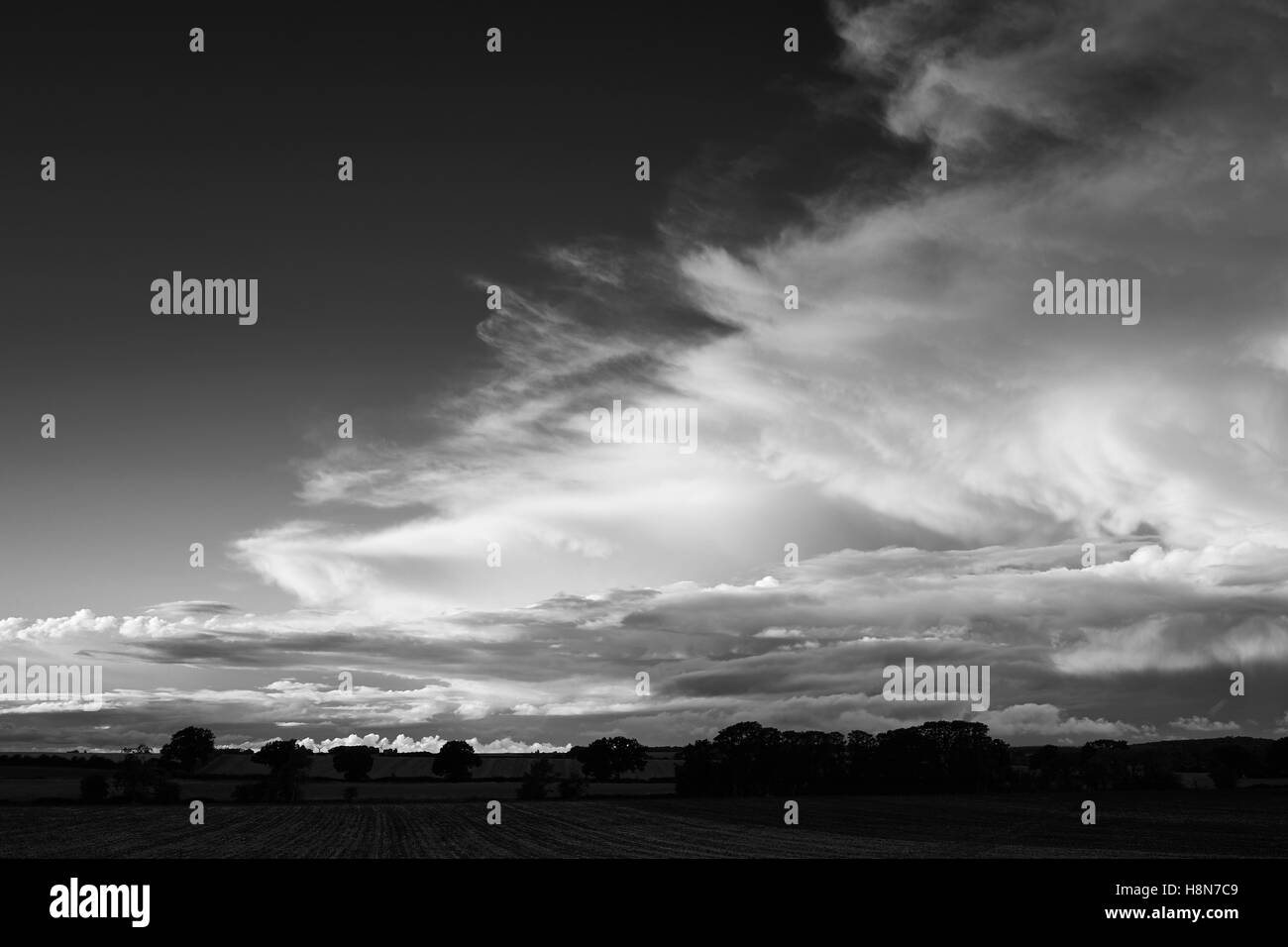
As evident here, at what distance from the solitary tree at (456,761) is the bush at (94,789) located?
56191 millimetres

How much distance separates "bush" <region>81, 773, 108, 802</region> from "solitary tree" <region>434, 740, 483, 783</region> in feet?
184

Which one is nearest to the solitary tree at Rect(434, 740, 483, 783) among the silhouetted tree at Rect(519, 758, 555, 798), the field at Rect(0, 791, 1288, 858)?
the silhouetted tree at Rect(519, 758, 555, 798)

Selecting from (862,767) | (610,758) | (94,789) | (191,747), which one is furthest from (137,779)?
(862,767)

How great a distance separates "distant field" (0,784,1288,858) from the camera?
207 ft

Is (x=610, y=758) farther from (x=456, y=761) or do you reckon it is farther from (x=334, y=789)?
(x=334, y=789)

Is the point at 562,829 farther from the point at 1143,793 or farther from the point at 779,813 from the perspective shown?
the point at 1143,793

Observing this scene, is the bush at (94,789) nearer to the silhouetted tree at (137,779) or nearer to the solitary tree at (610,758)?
the silhouetted tree at (137,779)

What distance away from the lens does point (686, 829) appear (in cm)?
8069

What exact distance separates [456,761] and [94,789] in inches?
2348

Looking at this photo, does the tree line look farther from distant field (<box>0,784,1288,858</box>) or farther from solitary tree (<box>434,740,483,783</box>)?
solitary tree (<box>434,740,483,783</box>)

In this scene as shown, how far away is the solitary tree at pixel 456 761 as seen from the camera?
566ft

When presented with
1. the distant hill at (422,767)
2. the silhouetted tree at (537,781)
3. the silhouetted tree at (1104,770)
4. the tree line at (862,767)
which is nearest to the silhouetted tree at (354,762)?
the distant hill at (422,767)
